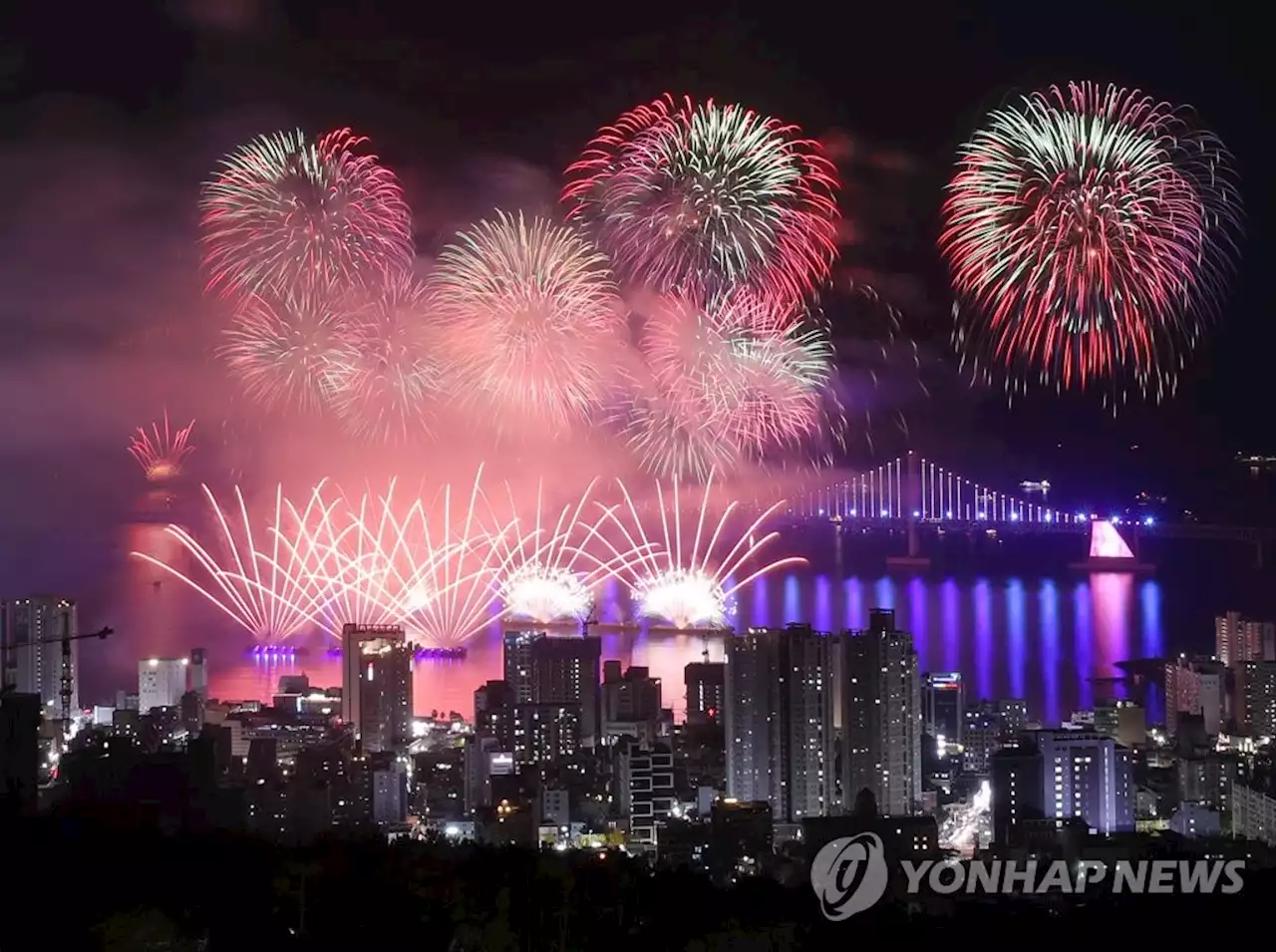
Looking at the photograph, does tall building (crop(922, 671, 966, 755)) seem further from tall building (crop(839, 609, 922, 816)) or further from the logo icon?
the logo icon

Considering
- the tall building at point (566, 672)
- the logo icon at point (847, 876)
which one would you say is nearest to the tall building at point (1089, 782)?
the logo icon at point (847, 876)

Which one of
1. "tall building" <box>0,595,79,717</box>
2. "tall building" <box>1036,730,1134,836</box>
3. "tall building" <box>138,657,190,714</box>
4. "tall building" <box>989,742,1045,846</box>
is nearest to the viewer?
"tall building" <box>989,742,1045,846</box>

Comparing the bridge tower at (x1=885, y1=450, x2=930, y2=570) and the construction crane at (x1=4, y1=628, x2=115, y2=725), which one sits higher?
the bridge tower at (x1=885, y1=450, x2=930, y2=570)

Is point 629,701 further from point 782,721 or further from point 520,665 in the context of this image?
point 782,721

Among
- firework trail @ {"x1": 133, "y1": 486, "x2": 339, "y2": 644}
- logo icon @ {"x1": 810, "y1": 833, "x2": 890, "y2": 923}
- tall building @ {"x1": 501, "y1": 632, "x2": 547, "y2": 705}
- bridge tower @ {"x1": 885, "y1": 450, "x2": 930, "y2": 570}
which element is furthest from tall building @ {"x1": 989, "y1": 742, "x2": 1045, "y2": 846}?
bridge tower @ {"x1": 885, "y1": 450, "x2": 930, "y2": 570}

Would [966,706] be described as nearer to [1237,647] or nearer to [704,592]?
[1237,647]
